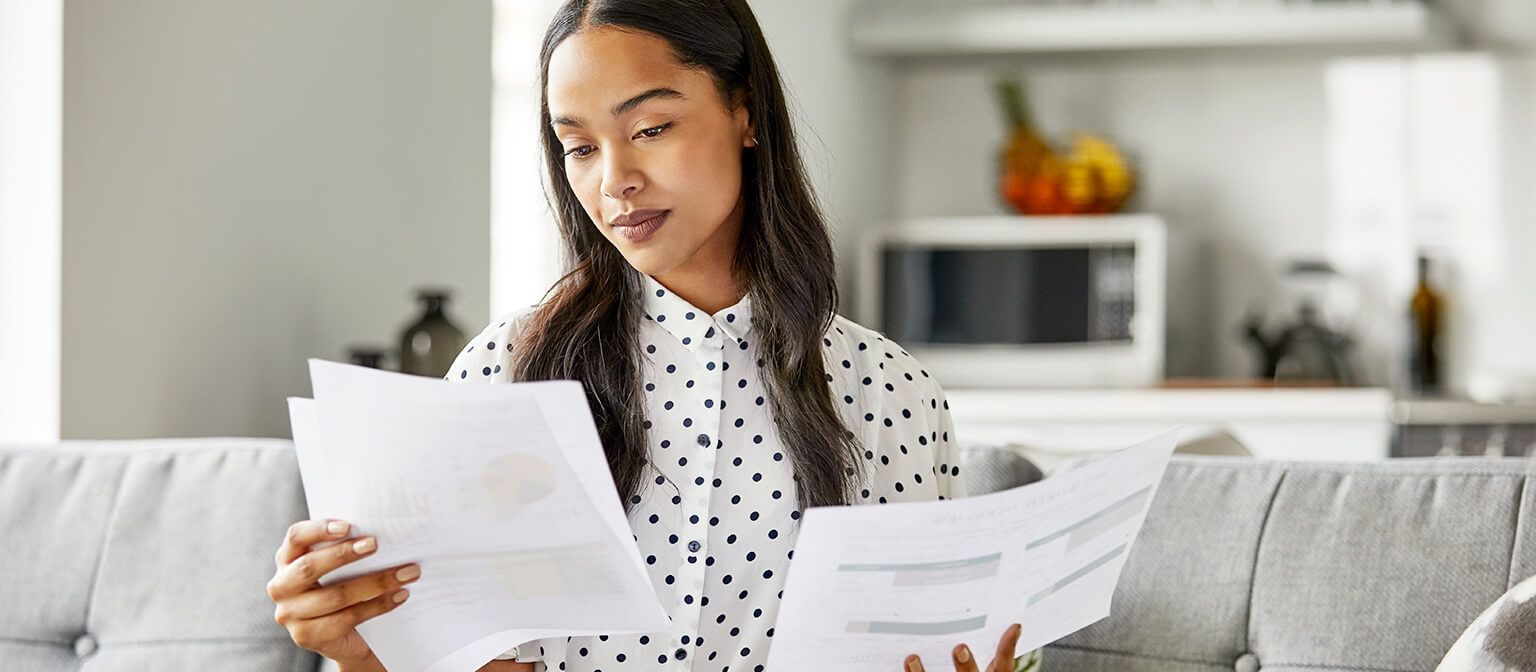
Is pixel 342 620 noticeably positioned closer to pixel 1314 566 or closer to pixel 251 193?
pixel 1314 566

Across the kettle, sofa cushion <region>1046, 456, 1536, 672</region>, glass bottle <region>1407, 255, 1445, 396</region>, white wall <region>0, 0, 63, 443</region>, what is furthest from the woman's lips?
glass bottle <region>1407, 255, 1445, 396</region>

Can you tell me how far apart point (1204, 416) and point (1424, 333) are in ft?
2.66

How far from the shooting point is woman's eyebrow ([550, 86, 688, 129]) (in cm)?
110

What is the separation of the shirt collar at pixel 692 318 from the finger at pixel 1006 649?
306 mm

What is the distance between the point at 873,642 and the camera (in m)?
1.04

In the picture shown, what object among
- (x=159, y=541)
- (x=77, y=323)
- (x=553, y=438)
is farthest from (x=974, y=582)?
(x=77, y=323)

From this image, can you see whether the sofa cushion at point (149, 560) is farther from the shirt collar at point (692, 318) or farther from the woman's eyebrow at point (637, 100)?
the woman's eyebrow at point (637, 100)

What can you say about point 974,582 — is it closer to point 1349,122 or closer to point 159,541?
point 159,541

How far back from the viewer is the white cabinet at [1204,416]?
4.04 metres

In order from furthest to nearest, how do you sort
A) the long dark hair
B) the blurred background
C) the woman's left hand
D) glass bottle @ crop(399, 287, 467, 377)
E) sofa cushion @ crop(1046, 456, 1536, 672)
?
the blurred background < glass bottle @ crop(399, 287, 467, 377) < sofa cushion @ crop(1046, 456, 1536, 672) < the long dark hair < the woman's left hand

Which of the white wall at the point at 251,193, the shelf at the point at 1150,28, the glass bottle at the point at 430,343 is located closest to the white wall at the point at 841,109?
the shelf at the point at 1150,28

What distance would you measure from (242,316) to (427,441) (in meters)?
1.71

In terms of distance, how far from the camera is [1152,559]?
1592 mm

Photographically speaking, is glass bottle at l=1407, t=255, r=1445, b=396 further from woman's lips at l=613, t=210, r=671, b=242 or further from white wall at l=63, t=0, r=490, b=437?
woman's lips at l=613, t=210, r=671, b=242
